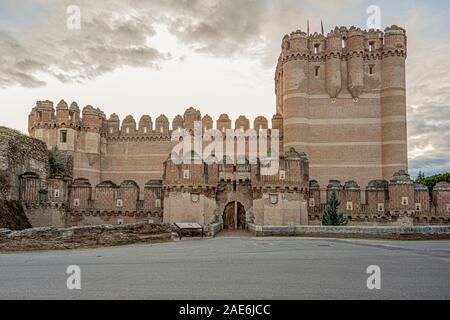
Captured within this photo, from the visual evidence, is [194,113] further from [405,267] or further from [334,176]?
[405,267]

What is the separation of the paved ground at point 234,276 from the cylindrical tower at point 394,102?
80.2ft

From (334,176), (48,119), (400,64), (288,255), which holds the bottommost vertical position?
(288,255)

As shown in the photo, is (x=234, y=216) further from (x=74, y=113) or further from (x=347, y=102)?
(x=74, y=113)

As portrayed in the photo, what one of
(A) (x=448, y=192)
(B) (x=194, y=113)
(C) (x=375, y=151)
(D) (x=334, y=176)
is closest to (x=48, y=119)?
(B) (x=194, y=113)

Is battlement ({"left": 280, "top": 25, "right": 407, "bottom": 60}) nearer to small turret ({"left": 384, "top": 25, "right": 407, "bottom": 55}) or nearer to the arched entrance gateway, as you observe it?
small turret ({"left": 384, "top": 25, "right": 407, "bottom": 55})

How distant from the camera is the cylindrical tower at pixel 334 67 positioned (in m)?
37.3

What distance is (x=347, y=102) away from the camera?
1474 inches

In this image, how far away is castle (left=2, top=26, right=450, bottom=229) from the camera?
25.7 metres

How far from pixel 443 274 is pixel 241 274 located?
3734 mm

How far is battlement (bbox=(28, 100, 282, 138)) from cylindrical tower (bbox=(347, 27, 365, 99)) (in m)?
6.51

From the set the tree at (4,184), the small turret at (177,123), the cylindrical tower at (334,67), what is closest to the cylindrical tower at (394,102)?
the cylindrical tower at (334,67)

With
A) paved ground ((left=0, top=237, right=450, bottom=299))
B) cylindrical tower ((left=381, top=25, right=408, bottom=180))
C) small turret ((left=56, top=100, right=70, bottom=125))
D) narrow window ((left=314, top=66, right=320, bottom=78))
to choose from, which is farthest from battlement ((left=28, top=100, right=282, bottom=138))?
paved ground ((left=0, top=237, right=450, bottom=299))

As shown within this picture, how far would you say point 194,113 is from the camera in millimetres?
40188

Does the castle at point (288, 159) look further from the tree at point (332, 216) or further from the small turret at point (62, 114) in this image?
the tree at point (332, 216)
